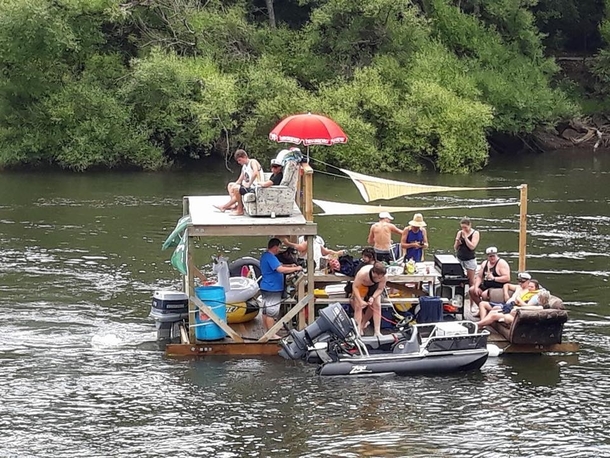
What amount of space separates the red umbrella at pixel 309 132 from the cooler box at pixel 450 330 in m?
3.95

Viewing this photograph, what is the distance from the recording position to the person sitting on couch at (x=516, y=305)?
50.8 feet

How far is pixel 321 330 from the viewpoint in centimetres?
1445

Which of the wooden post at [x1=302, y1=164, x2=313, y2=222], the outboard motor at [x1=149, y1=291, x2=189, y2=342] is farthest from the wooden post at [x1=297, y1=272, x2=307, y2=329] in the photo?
the outboard motor at [x1=149, y1=291, x2=189, y2=342]

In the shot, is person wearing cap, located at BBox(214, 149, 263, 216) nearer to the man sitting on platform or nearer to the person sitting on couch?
the man sitting on platform

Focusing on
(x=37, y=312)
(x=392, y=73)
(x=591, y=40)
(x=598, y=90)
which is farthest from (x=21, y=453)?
(x=591, y=40)

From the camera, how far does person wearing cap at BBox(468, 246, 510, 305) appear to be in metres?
16.4

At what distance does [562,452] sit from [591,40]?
48.1 metres

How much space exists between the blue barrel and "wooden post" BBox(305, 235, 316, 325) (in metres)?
1.30

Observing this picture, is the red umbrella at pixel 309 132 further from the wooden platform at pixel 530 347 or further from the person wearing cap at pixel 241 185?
the wooden platform at pixel 530 347

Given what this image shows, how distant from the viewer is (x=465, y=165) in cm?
4050

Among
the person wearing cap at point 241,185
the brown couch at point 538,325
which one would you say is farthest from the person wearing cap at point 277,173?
the brown couch at point 538,325

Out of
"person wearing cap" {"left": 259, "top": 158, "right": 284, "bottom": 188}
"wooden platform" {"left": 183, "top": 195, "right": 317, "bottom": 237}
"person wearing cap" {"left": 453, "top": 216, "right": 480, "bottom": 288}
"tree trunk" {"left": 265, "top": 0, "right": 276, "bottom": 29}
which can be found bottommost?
"person wearing cap" {"left": 453, "top": 216, "right": 480, "bottom": 288}

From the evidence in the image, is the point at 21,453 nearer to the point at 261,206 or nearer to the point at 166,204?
the point at 261,206

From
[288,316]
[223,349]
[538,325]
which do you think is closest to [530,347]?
[538,325]
